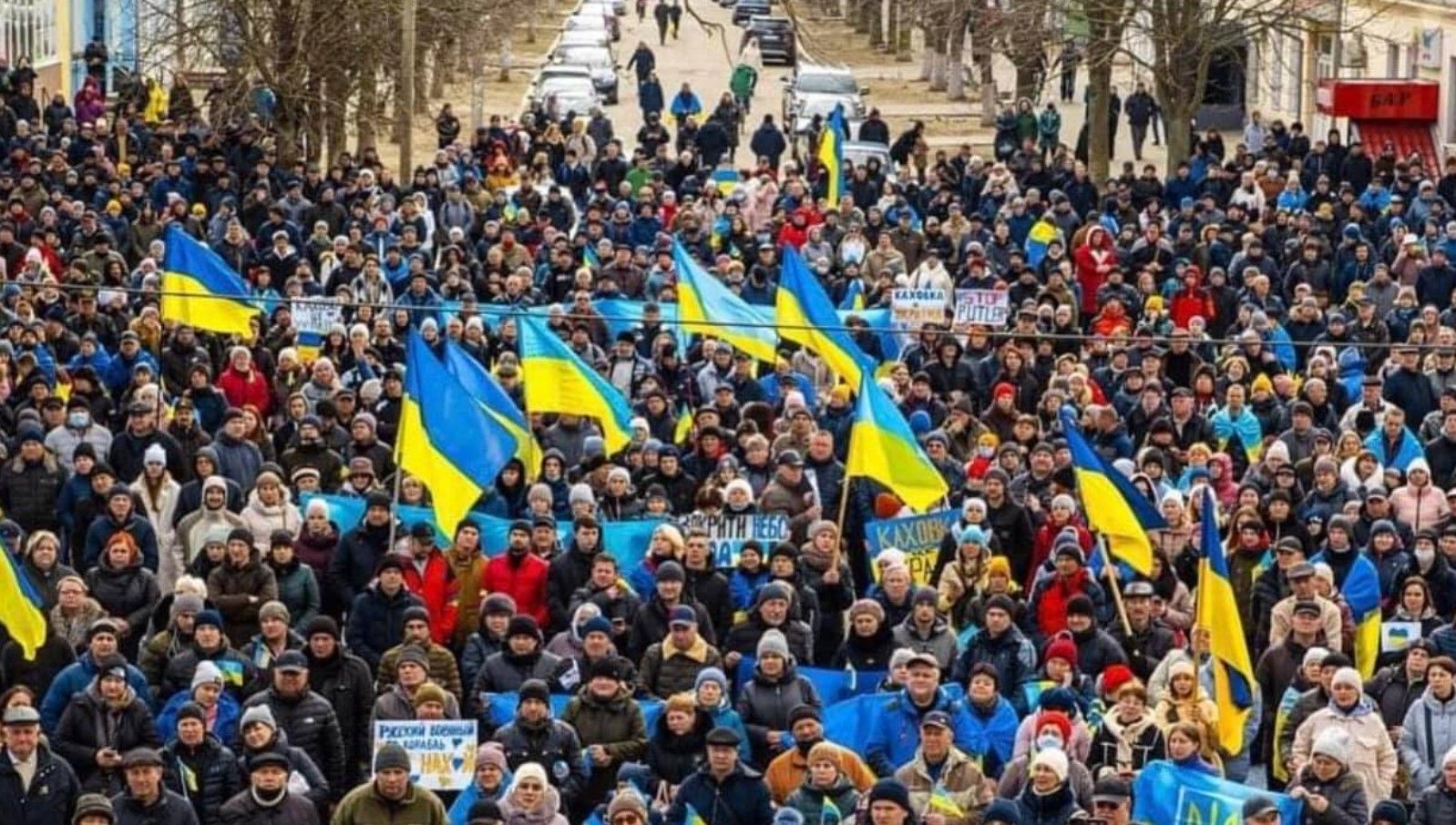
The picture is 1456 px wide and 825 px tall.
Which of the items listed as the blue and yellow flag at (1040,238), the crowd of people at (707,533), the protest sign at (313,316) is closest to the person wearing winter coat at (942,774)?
the crowd of people at (707,533)

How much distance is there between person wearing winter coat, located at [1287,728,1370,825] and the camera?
1527 centimetres

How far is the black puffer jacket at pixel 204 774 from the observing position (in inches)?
617

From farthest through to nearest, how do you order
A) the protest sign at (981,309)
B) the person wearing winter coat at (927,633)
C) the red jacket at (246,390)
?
the protest sign at (981,309) < the red jacket at (246,390) < the person wearing winter coat at (927,633)

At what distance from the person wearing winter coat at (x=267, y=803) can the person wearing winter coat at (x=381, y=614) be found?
10.4ft

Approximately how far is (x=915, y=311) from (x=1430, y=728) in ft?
37.8

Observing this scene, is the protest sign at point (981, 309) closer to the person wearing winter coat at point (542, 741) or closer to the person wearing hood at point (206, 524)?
the person wearing hood at point (206, 524)

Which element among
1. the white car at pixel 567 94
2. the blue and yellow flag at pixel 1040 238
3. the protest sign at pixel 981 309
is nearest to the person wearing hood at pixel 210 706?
the protest sign at pixel 981 309

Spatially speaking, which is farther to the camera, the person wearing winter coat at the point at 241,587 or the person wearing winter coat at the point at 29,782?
the person wearing winter coat at the point at 241,587

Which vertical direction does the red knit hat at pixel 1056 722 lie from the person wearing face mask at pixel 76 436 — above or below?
below

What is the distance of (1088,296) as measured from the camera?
32.4m

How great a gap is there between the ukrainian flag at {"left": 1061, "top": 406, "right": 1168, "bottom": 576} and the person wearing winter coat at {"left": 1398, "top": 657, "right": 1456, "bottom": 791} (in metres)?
2.79

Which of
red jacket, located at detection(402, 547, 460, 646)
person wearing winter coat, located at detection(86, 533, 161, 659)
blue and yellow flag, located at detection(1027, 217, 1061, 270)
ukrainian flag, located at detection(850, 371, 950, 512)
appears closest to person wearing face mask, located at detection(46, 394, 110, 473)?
person wearing winter coat, located at detection(86, 533, 161, 659)

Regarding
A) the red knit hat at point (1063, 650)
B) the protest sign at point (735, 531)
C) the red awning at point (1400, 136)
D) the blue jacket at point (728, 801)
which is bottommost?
the blue jacket at point (728, 801)

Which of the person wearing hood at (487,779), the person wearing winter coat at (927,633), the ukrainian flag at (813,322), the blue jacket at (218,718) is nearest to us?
the person wearing hood at (487,779)
